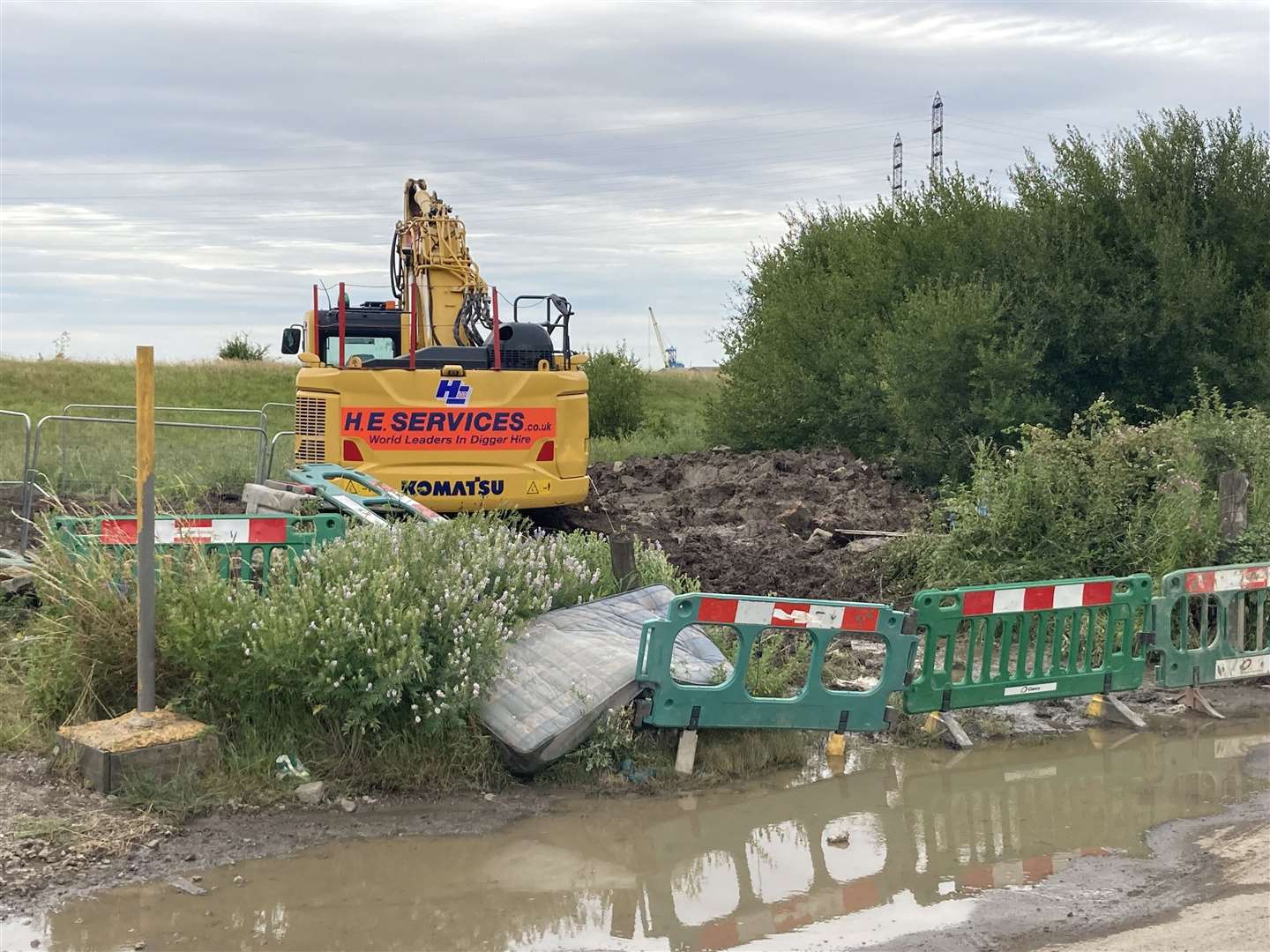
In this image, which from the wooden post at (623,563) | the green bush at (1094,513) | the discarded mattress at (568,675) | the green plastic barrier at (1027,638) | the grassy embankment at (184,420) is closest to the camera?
the discarded mattress at (568,675)

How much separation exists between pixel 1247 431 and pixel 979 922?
8.20m

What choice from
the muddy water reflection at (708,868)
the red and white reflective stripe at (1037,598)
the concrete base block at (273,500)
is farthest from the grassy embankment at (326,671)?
the concrete base block at (273,500)

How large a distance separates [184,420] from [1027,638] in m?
33.9

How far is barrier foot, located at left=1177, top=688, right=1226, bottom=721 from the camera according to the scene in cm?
860

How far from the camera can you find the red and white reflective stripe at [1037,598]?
7750 millimetres

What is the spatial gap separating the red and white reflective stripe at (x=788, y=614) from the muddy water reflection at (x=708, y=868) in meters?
0.84

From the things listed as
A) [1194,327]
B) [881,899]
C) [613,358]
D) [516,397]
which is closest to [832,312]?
[1194,327]

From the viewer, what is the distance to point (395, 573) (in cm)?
686

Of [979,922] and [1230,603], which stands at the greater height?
[1230,603]

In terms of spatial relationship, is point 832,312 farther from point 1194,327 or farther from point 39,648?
point 39,648

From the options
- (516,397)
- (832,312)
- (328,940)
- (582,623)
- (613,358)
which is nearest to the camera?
(328,940)

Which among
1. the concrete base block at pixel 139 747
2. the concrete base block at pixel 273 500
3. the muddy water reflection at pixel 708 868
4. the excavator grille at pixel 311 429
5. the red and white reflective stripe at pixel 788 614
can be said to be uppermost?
the excavator grille at pixel 311 429

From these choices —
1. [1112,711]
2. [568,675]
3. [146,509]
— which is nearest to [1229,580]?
[1112,711]

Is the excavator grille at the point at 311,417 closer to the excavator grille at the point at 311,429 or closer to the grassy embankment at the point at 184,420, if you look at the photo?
the excavator grille at the point at 311,429
